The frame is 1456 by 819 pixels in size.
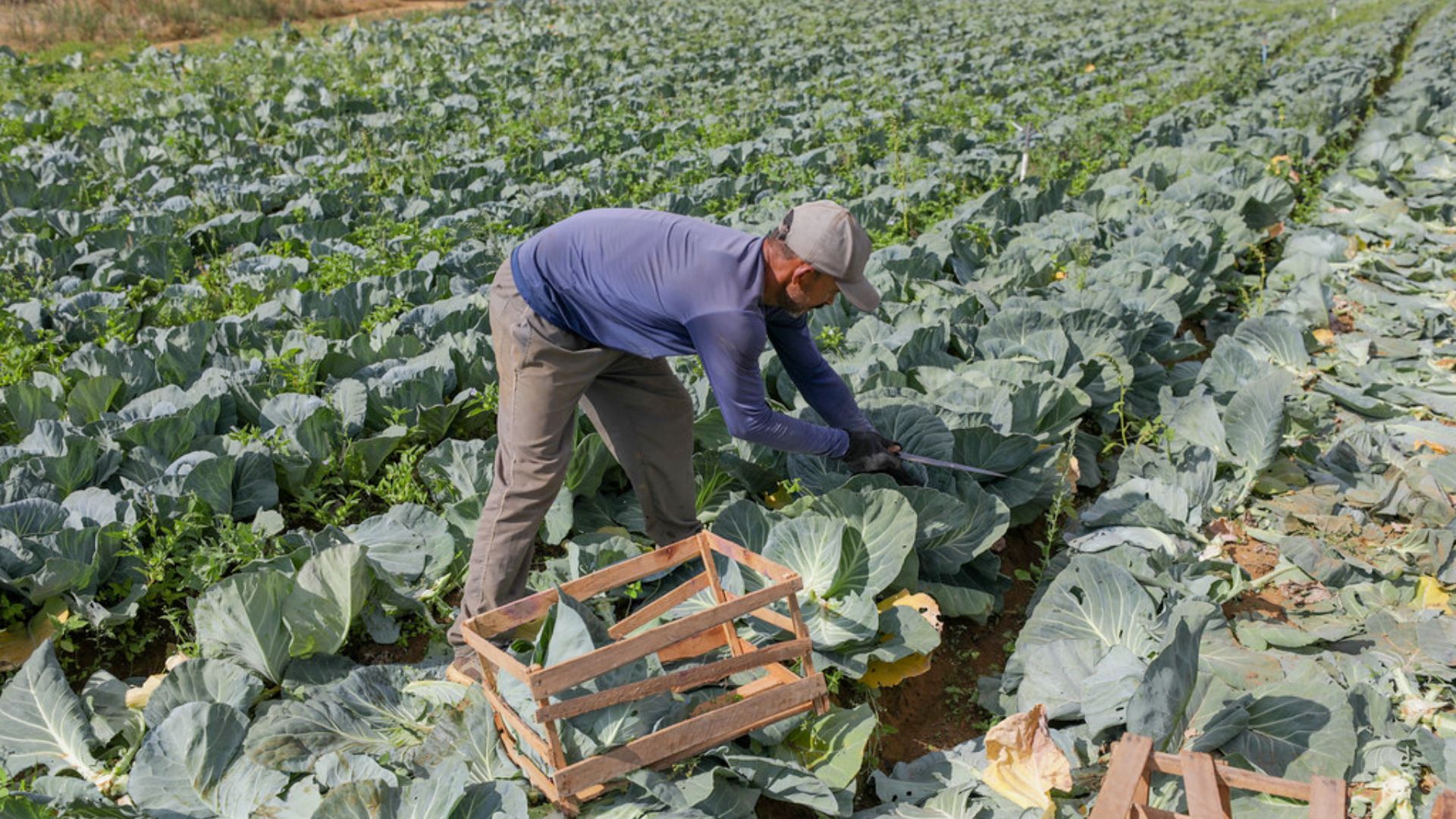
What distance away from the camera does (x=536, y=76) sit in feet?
47.4

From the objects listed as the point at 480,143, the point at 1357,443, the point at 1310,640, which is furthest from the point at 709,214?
the point at 1310,640

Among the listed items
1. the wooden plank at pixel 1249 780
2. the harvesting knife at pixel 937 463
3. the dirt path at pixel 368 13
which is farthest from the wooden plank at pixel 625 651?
the dirt path at pixel 368 13

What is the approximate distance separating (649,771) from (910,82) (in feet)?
45.7

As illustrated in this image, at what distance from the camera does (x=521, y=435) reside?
10.5 ft

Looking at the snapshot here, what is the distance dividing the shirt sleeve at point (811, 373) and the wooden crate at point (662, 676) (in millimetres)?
639

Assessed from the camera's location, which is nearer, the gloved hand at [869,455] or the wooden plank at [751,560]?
the wooden plank at [751,560]

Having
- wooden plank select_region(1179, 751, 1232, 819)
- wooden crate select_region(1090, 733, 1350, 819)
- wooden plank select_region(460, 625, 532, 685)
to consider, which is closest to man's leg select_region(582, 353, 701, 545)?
wooden plank select_region(460, 625, 532, 685)

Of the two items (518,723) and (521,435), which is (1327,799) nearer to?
(518,723)

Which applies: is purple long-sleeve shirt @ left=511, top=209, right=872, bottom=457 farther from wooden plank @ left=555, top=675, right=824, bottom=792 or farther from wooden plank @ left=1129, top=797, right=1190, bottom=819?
wooden plank @ left=1129, top=797, right=1190, bottom=819

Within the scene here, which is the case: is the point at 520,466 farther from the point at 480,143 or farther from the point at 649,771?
the point at 480,143

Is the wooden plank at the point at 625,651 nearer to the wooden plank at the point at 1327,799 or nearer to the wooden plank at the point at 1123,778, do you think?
the wooden plank at the point at 1123,778

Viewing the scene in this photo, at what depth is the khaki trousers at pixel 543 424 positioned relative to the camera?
3.15 m

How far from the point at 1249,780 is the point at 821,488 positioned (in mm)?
1758

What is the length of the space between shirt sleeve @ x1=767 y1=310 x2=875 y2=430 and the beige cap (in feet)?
1.46
